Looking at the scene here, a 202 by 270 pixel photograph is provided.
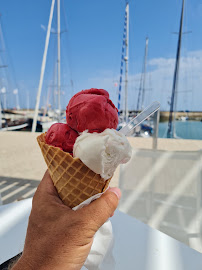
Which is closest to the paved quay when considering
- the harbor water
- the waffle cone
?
the waffle cone

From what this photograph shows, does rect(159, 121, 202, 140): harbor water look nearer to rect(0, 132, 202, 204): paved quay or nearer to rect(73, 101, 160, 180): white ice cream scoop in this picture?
rect(0, 132, 202, 204): paved quay

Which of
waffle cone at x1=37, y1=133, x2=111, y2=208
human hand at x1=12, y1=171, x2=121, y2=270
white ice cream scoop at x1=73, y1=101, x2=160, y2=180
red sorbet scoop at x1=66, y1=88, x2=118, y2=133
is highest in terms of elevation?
red sorbet scoop at x1=66, y1=88, x2=118, y2=133

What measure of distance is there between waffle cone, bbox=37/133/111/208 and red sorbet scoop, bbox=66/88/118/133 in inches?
3.3

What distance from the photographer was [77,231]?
0.43 m

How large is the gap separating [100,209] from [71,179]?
0.11 m

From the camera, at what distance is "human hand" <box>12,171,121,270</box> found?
420 mm

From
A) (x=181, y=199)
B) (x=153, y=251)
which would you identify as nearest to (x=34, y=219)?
(x=153, y=251)

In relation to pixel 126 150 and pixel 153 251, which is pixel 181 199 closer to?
pixel 153 251

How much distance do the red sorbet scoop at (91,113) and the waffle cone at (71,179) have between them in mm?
85

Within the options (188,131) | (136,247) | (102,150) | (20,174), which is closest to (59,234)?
(102,150)

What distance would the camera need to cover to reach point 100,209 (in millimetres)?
462

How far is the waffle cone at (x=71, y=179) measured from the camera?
1.62 ft

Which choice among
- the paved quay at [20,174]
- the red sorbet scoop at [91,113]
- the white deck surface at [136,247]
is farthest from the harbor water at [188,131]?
the red sorbet scoop at [91,113]

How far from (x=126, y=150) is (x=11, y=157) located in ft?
15.6
